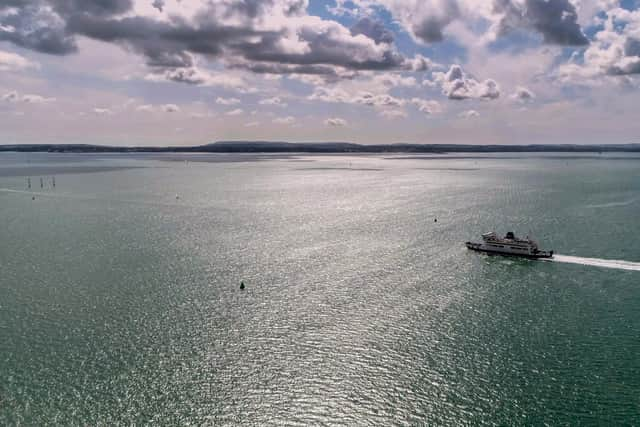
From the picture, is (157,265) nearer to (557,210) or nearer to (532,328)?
(532,328)

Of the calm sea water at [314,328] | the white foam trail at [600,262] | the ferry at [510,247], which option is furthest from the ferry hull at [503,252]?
the calm sea water at [314,328]

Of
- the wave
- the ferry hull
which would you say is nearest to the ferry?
the ferry hull

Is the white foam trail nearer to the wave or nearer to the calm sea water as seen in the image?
the calm sea water

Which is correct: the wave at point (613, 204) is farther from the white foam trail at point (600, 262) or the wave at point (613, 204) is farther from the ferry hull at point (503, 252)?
the ferry hull at point (503, 252)

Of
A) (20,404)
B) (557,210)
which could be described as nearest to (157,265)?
(20,404)

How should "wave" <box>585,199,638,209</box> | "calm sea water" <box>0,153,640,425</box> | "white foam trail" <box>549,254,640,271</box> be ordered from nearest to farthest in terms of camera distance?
1. "calm sea water" <box>0,153,640,425</box>
2. "white foam trail" <box>549,254,640,271</box>
3. "wave" <box>585,199,638,209</box>

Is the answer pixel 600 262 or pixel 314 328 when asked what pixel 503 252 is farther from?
pixel 314 328
